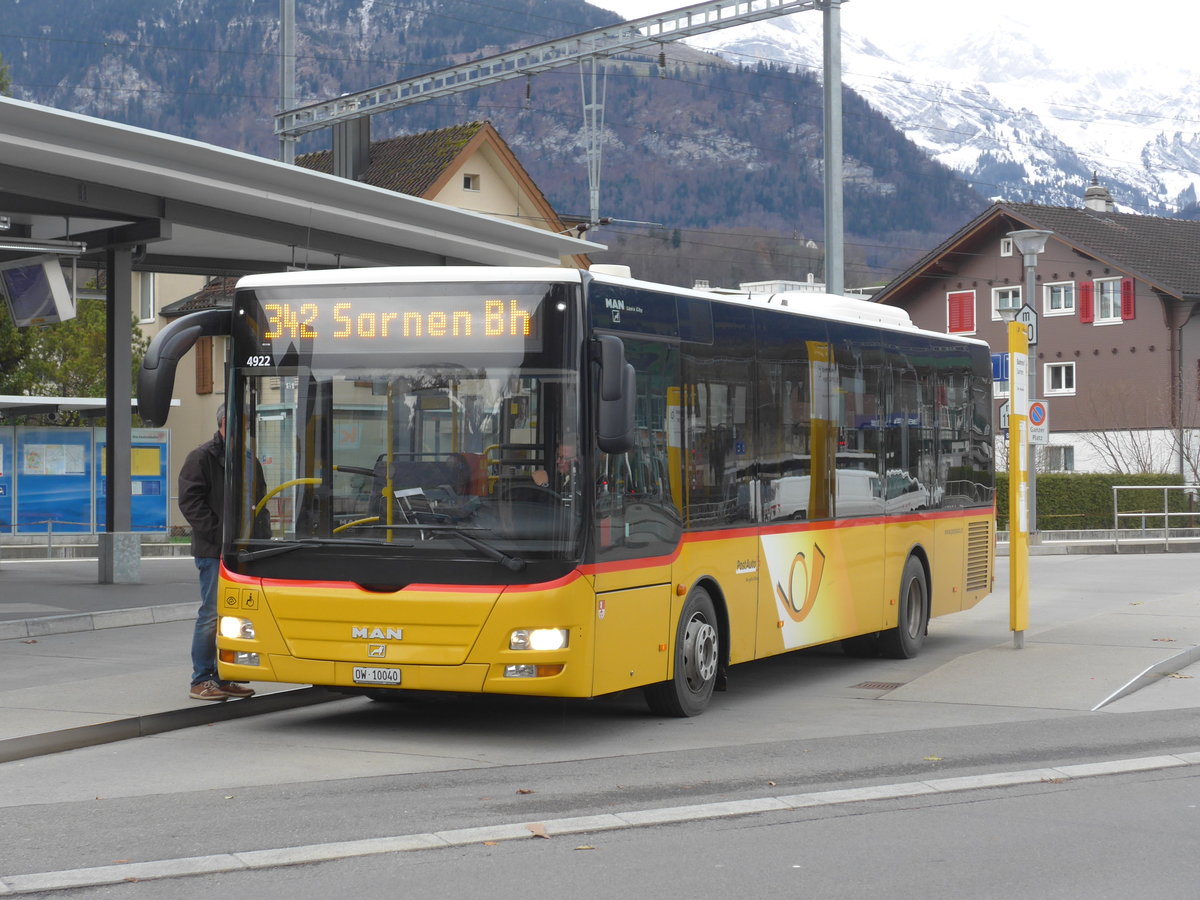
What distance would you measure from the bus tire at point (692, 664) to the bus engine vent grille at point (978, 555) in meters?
6.10

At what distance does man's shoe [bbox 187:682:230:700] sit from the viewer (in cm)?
1142

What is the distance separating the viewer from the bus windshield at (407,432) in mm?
9930

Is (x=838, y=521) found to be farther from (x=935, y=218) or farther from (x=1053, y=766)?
(x=935, y=218)

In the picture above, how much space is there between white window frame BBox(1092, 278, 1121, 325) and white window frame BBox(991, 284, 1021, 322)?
2.95 meters

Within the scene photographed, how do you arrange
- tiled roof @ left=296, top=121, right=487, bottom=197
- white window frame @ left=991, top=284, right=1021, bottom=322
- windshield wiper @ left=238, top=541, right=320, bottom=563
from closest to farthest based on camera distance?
windshield wiper @ left=238, top=541, right=320, bottom=563 < tiled roof @ left=296, top=121, right=487, bottom=197 < white window frame @ left=991, top=284, right=1021, bottom=322

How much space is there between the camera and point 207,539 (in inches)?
448

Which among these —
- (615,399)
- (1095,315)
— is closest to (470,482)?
(615,399)

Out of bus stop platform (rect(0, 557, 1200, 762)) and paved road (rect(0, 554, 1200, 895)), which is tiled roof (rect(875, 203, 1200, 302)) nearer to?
bus stop platform (rect(0, 557, 1200, 762))

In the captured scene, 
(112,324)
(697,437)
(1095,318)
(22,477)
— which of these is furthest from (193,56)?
(697,437)

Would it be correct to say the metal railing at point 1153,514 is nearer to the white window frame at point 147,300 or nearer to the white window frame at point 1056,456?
the white window frame at point 1056,456

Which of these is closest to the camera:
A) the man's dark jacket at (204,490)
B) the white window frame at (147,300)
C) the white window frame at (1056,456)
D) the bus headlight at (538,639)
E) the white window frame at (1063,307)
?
the bus headlight at (538,639)

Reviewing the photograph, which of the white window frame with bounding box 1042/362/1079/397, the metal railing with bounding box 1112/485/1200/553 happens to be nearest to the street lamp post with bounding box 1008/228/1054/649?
the metal railing with bounding box 1112/485/1200/553

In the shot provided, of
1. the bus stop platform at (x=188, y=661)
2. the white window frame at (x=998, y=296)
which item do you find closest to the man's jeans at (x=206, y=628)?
the bus stop platform at (x=188, y=661)

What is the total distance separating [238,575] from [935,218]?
13595 cm
